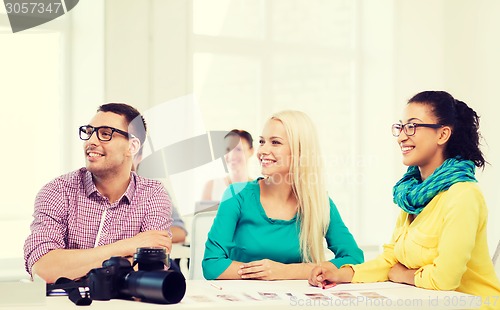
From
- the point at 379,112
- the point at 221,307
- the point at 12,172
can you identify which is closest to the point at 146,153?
the point at 12,172

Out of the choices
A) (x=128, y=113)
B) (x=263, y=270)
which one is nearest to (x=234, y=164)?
(x=128, y=113)

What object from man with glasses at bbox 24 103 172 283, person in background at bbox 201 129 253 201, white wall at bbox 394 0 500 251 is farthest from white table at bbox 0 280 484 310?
white wall at bbox 394 0 500 251

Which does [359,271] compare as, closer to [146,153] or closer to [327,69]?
[146,153]

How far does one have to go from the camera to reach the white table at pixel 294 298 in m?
2.05

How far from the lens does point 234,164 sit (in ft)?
18.3

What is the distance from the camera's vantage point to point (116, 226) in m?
2.99

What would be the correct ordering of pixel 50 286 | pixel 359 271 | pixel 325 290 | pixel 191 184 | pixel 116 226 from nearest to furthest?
pixel 50 286, pixel 325 290, pixel 359 271, pixel 116 226, pixel 191 184

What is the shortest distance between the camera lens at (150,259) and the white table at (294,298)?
111mm

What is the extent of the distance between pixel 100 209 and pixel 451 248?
1425mm

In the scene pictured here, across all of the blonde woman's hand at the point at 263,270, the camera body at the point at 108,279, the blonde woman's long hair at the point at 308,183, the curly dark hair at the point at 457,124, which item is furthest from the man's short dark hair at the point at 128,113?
the curly dark hair at the point at 457,124

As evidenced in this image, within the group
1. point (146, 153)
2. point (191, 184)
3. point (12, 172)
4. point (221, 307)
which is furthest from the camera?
point (191, 184)

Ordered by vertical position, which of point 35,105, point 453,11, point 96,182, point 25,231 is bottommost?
point 25,231

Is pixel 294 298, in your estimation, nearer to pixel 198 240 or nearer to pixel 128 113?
pixel 198 240

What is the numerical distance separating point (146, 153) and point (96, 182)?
149 centimetres
